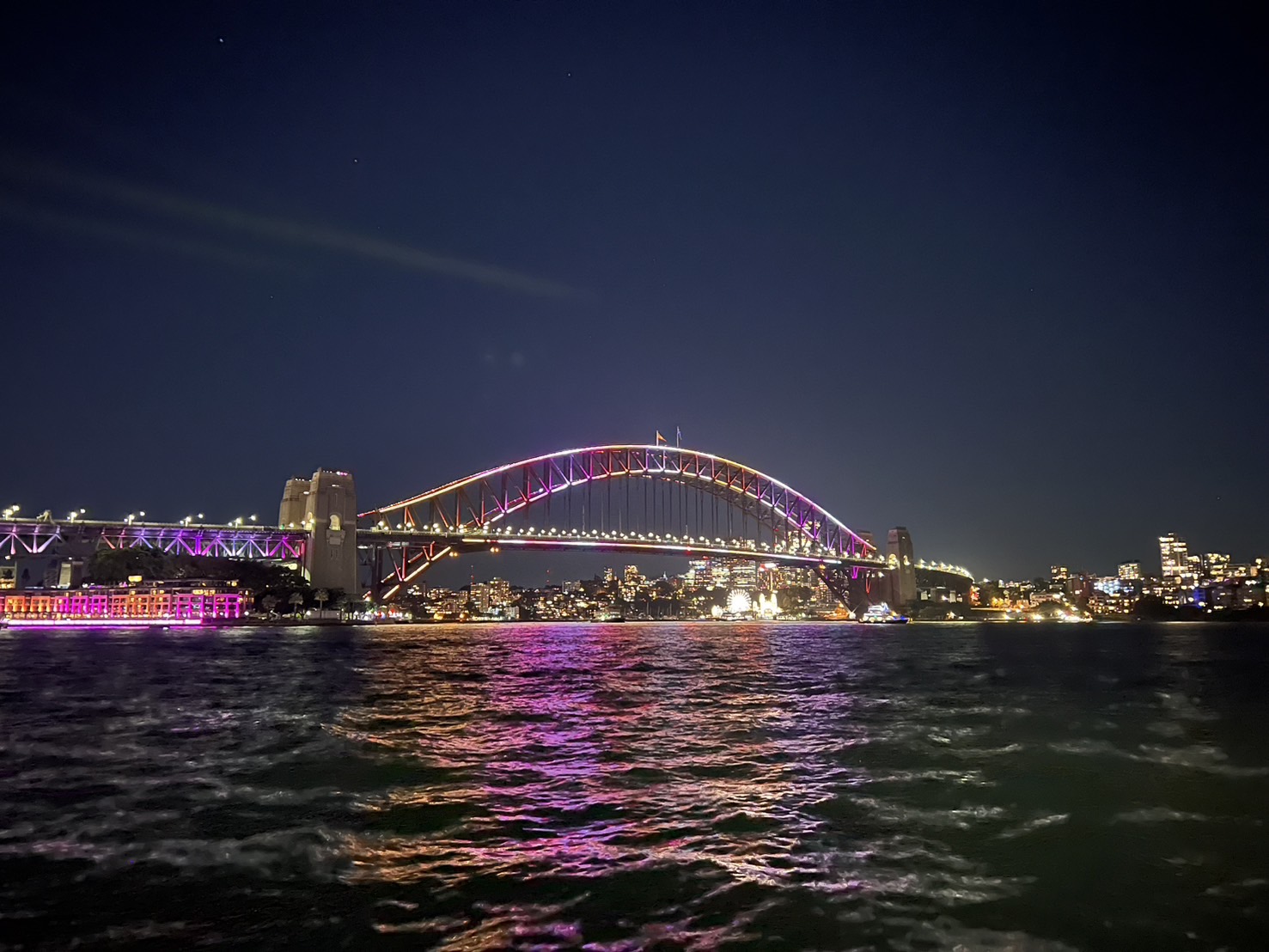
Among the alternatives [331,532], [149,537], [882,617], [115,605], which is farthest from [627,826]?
[882,617]

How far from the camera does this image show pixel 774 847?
6125 millimetres

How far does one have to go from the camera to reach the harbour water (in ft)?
15.2

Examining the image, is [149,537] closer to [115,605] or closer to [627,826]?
[115,605]

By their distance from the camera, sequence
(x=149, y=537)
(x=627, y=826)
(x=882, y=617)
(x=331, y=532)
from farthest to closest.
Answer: (x=882, y=617) → (x=149, y=537) → (x=331, y=532) → (x=627, y=826)

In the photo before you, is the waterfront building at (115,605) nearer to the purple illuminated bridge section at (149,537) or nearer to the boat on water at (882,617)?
the purple illuminated bridge section at (149,537)

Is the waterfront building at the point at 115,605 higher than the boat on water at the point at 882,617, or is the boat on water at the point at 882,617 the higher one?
the waterfront building at the point at 115,605

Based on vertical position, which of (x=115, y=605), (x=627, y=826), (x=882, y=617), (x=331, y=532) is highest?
(x=331, y=532)

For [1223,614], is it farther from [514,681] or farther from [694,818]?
[694,818]

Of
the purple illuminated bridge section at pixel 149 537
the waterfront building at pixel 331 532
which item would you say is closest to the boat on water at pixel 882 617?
the waterfront building at pixel 331 532

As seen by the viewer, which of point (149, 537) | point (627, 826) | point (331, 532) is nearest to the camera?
point (627, 826)

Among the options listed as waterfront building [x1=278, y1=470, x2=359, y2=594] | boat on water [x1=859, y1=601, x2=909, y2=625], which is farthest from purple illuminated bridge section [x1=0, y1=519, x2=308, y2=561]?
boat on water [x1=859, y1=601, x2=909, y2=625]

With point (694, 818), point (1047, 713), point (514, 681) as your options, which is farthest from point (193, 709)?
point (1047, 713)

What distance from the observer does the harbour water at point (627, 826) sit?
4.64 metres

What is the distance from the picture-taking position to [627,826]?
6664mm
